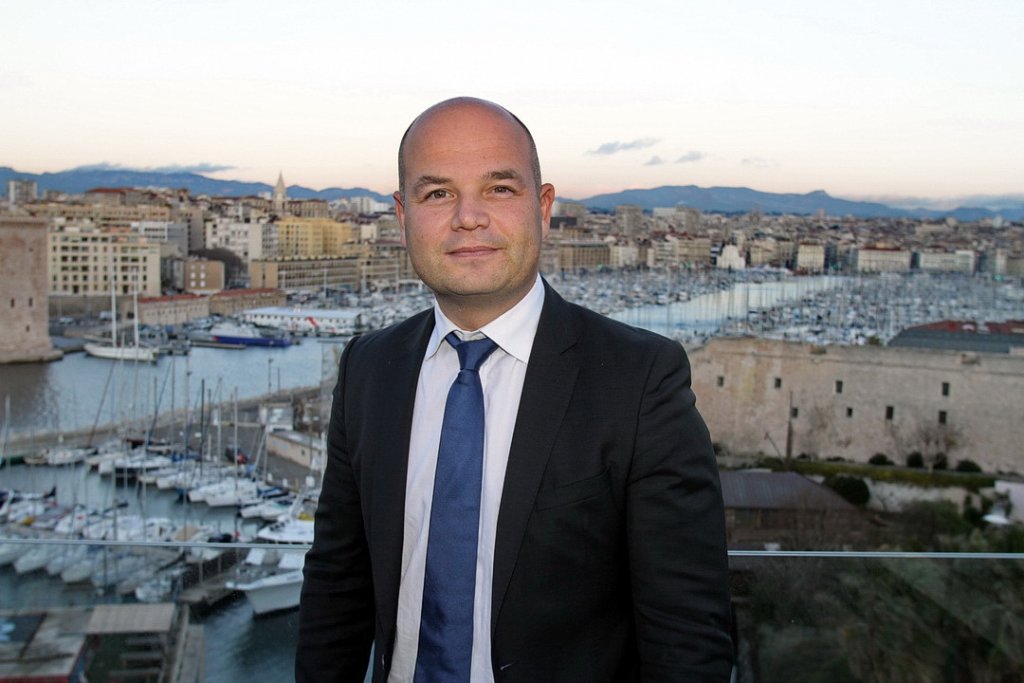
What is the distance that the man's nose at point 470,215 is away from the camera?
622 mm

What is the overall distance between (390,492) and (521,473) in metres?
0.11

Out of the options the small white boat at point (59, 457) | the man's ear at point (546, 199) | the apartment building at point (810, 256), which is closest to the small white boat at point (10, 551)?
the man's ear at point (546, 199)

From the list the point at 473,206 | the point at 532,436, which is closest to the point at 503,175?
the point at 473,206

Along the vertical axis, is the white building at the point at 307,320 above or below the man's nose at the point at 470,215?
below

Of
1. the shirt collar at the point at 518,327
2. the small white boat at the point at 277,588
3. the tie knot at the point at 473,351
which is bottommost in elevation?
the small white boat at the point at 277,588

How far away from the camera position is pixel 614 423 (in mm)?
601

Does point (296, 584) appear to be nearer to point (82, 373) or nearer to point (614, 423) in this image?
point (614, 423)

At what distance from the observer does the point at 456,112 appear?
0.63 m

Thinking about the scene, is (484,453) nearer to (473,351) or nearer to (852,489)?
(473,351)

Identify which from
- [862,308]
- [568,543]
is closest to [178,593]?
[568,543]

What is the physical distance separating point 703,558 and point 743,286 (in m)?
23.1

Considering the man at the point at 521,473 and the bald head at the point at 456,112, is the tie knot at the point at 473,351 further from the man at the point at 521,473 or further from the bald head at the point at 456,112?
the bald head at the point at 456,112

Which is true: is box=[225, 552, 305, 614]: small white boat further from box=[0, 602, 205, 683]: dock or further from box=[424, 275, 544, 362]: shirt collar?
box=[424, 275, 544, 362]: shirt collar

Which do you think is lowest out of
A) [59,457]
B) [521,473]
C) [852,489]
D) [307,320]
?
[59,457]
